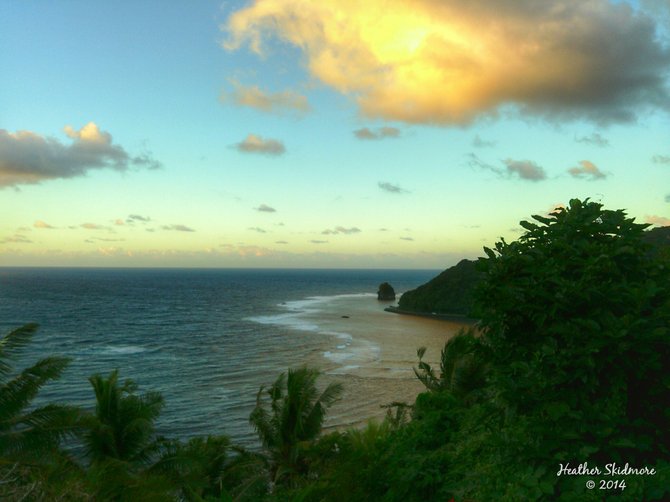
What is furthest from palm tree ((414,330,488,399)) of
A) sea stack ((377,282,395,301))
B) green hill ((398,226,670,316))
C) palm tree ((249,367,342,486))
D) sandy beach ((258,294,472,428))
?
sea stack ((377,282,395,301))

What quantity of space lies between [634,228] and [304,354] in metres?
59.2

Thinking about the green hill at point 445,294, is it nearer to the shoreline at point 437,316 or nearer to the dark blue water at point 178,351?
the shoreline at point 437,316

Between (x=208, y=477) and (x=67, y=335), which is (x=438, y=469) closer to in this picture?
(x=208, y=477)

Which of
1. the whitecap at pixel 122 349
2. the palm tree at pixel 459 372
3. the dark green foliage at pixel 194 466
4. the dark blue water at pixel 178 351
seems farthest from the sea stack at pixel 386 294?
the dark green foliage at pixel 194 466

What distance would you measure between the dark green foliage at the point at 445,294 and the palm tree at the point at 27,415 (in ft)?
331

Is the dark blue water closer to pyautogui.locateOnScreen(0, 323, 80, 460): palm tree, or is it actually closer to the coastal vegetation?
pyautogui.locateOnScreen(0, 323, 80, 460): palm tree

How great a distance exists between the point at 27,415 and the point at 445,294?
10924 centimetres

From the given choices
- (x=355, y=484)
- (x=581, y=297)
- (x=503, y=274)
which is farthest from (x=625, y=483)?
(x=355, y=484)

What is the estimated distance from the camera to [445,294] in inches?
4646

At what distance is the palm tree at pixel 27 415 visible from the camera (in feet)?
43.2

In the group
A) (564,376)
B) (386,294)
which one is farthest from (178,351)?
(386,294)

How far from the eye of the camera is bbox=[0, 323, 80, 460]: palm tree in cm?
1317

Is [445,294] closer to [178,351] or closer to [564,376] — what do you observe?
[178,351]

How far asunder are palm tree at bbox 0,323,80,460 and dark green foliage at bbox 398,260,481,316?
331 ft
